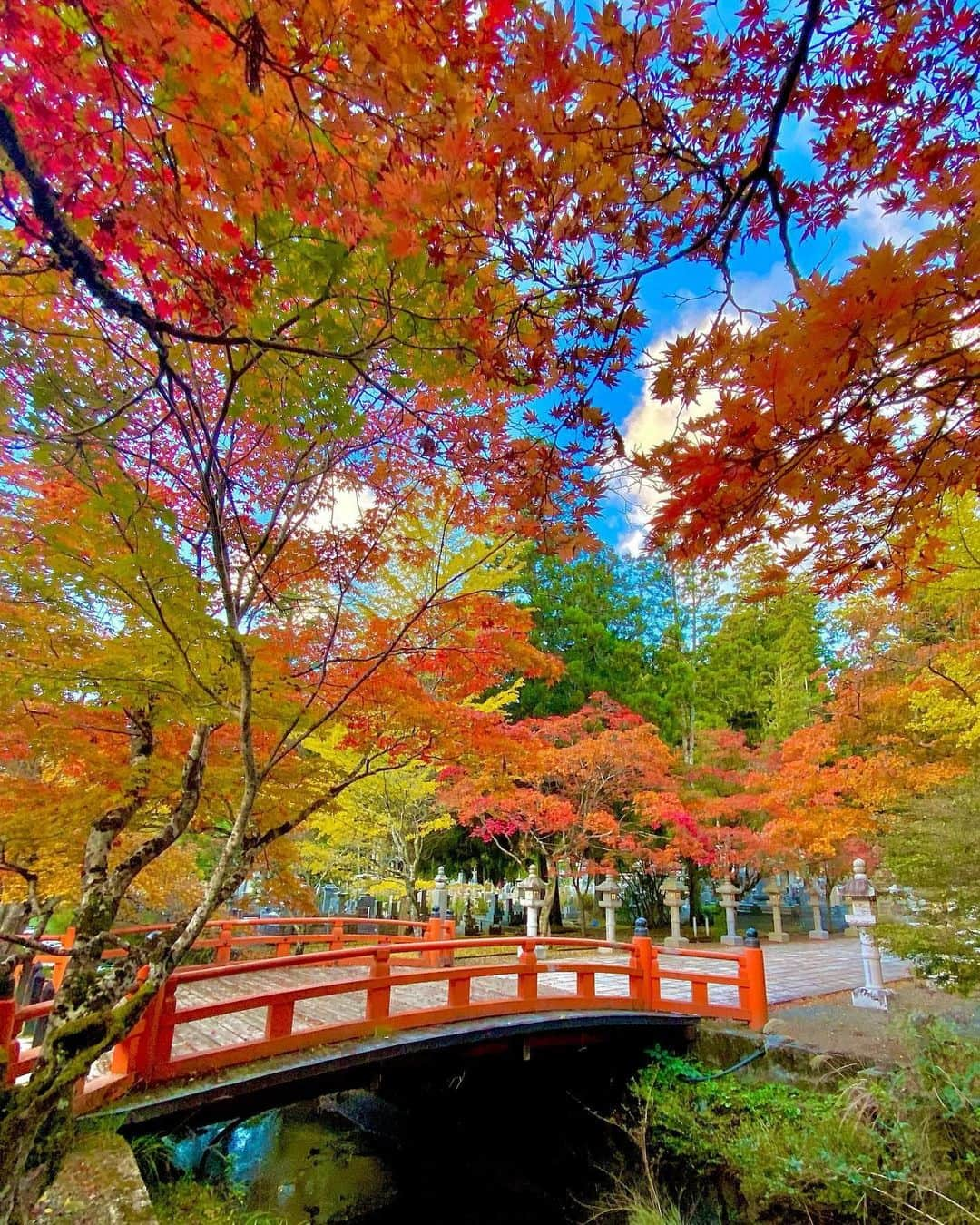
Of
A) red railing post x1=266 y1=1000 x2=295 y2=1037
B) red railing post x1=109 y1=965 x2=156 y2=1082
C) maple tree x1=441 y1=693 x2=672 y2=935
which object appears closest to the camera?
red railing post x1=109 y1=965 x2=156 y2=1082

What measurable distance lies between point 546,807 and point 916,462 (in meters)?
10.3

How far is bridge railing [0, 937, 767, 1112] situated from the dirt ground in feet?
1.40

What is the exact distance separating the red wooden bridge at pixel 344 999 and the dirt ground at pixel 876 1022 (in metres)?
0.43

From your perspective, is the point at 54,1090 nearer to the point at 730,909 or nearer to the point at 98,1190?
the point at 98,1190

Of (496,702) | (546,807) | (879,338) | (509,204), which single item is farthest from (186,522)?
(546,807)

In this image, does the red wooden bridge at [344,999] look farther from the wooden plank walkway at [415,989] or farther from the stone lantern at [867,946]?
the stone lantern at [867,946]

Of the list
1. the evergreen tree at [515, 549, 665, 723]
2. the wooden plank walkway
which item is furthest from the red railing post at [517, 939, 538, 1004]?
the evergreen tree at [515, 549, 665, 723]

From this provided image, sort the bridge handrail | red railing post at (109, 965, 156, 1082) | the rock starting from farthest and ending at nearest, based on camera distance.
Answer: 1. the bridge handrail
2. red railing post at (109, 965, 156, 1082)
3. the rock

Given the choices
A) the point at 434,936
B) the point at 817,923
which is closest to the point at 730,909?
the point at 817,923

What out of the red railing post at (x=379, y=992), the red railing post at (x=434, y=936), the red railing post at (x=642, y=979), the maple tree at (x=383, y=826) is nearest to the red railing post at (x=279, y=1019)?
the red railing post at (x=379, y=992)

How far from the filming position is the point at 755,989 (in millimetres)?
6250

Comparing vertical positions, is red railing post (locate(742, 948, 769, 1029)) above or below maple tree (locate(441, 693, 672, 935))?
below

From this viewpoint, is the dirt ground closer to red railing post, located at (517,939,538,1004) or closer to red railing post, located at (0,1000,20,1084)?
red railing post, located at (517,939,538,1004)

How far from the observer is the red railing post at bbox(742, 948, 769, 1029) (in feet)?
20.2
